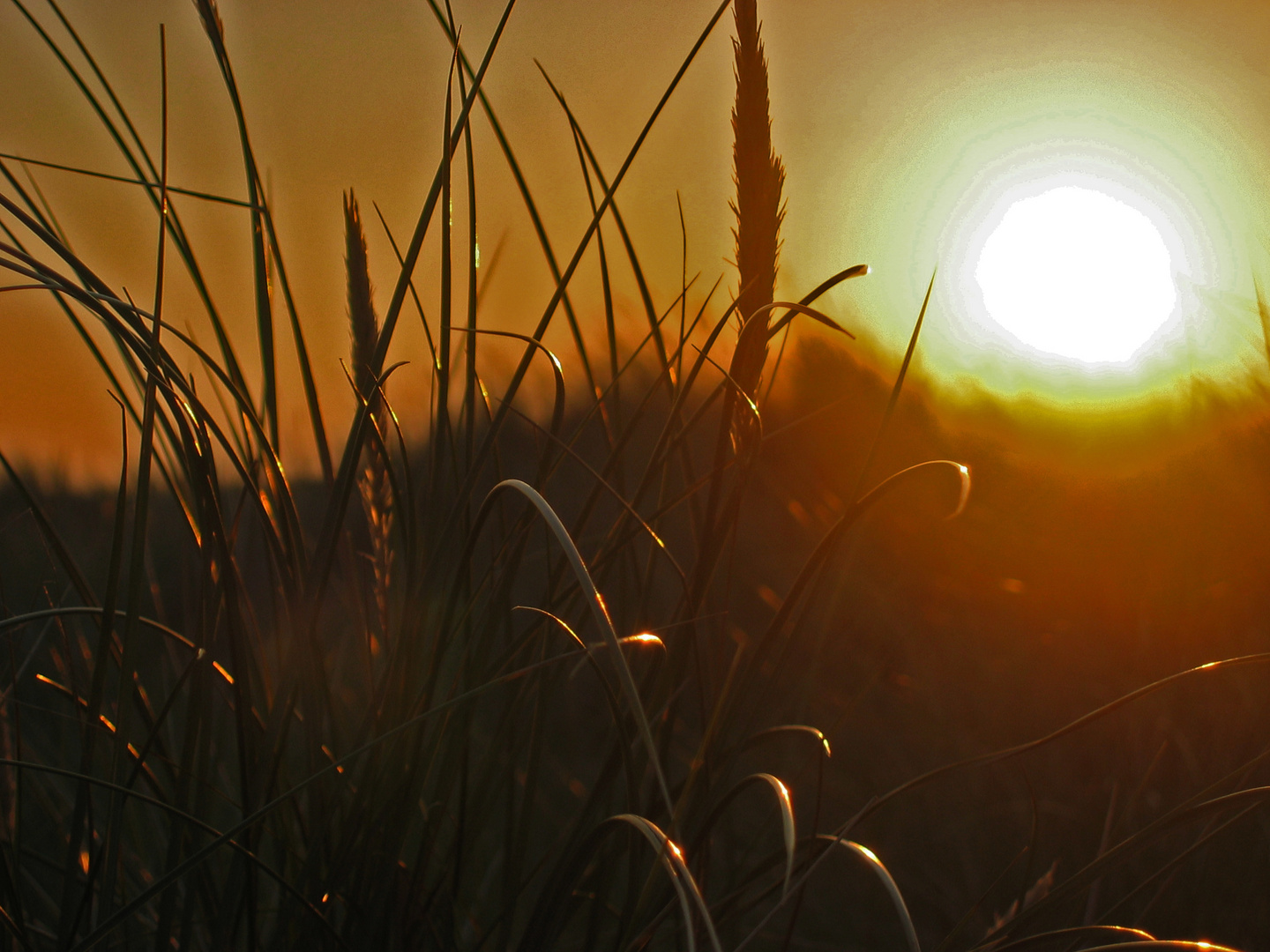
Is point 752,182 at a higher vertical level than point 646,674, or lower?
higher

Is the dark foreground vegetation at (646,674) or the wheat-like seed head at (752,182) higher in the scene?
the wheat-like seed head at (752,182)

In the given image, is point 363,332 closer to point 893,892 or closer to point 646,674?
point 646,674

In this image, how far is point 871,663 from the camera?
1.03m

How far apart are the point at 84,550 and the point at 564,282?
1.84 meters

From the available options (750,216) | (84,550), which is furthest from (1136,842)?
(84,550)

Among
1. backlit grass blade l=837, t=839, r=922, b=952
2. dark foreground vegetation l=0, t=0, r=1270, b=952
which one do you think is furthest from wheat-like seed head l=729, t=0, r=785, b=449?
backlit grass blade l=837, t=839, r=922, b=952

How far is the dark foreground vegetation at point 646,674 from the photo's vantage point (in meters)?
0.43

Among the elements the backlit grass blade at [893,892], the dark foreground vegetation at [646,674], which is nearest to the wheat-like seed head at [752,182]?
the dark foreground vegetation at [646,674]

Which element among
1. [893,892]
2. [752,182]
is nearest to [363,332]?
[752,182]

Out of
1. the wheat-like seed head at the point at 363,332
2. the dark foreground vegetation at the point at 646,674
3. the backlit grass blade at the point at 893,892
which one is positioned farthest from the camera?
the wheat-like seed head at the point at 363,332

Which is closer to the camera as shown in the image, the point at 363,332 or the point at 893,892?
the point at 893,892

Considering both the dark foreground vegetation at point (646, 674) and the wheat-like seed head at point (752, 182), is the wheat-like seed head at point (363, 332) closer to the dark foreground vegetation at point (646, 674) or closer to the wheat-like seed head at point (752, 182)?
the dark foreground vegetation at point (646, 674)

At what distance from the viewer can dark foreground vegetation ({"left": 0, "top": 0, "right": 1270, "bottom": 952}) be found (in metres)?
0.43

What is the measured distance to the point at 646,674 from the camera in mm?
518
